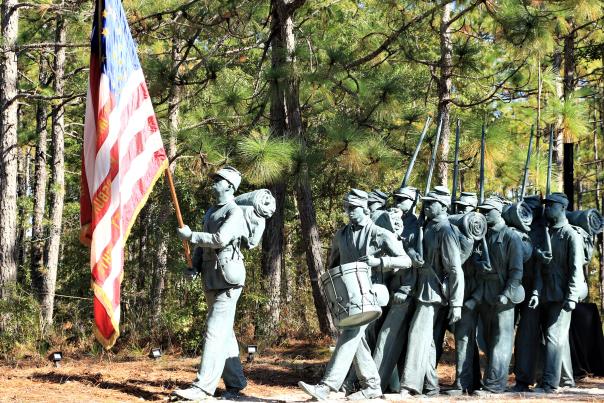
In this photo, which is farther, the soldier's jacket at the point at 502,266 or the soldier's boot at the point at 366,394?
the soldier's jacket at the point at 502,266

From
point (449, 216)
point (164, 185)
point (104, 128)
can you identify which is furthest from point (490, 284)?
point (164, 185)

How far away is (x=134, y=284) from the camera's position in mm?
20266

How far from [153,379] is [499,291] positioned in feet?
13.5

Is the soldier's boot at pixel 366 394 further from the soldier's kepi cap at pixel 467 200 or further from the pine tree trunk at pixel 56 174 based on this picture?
the pine tree trunk at pixel 56 174

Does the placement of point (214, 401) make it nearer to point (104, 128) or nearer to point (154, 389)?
A: point (154, 389)

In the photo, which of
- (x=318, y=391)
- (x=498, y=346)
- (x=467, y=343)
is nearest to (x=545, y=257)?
Result: (x=498, y=346)

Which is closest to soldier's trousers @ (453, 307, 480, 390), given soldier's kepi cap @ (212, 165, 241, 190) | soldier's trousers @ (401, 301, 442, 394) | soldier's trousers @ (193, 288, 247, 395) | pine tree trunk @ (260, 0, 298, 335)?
soldier's trousers @ (401, 301, 442, 394)

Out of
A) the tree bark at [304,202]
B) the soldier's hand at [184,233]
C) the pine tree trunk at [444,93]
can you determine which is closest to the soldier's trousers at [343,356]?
the soldier's hand at [184,233]

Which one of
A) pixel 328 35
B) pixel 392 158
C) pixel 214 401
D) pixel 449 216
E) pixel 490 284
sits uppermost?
pixel 328 35

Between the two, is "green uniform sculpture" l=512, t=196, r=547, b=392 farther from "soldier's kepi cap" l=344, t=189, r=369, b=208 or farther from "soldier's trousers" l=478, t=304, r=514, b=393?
"soldier's kepi cap" l=344, t=189, r=369, b=208

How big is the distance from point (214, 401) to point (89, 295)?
12.3 m

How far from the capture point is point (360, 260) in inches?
435

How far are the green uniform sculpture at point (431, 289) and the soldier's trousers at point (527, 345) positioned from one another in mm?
1366

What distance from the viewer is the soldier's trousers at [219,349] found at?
35.6 feet
